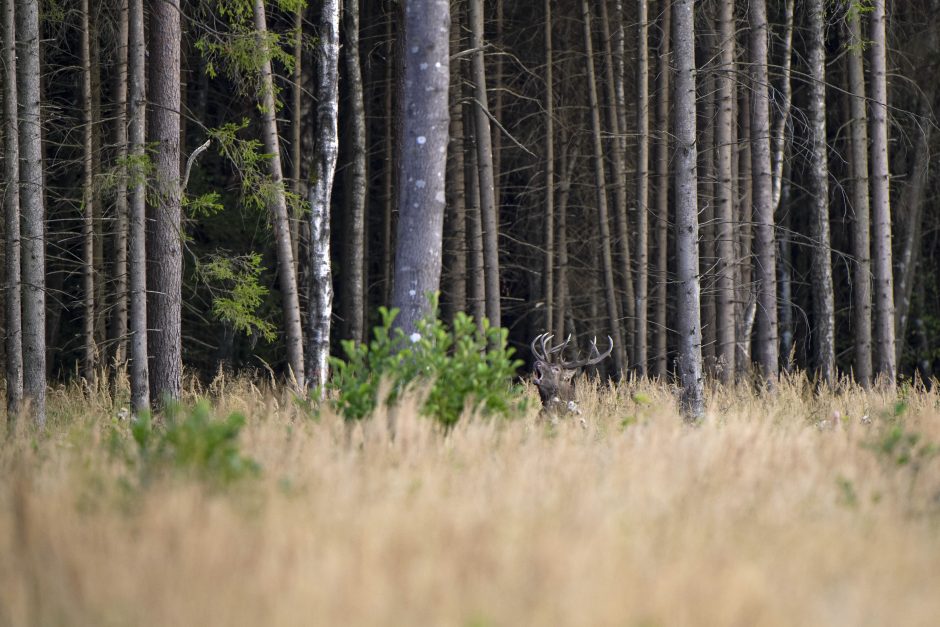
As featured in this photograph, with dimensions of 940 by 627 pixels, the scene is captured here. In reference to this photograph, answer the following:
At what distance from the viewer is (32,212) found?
39.1 ft

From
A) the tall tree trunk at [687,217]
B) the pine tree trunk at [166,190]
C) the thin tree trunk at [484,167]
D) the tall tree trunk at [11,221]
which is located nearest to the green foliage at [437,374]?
the tall tree trunk at [687,217]

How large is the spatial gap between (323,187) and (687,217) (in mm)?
4918

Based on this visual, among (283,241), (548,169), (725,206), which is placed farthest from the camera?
(548,169)

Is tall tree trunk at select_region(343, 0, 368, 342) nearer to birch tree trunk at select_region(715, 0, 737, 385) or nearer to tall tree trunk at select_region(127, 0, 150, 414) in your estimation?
tall tree trunk at select_region(127, 0, 150, 414)

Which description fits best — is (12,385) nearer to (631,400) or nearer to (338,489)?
(631,400)

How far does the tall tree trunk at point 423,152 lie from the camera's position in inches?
348

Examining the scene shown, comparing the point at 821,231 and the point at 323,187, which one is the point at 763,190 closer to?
the point at 821,231

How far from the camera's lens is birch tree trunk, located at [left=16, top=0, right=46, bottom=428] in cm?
1171

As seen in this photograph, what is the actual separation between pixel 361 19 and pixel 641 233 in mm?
9081

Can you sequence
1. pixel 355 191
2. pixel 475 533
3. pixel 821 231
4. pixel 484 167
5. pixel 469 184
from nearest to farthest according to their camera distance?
pixel 475 533
pixel 821 231
pixel 484 167
pixel 355 191
pixel 469 184

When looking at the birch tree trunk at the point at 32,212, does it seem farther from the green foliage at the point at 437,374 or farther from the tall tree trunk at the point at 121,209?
the green foliage at the point at 437,374

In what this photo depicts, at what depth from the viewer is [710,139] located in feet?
57.6

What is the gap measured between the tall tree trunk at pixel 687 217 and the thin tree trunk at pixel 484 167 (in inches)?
172

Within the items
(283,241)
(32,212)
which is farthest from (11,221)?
(283,241)
